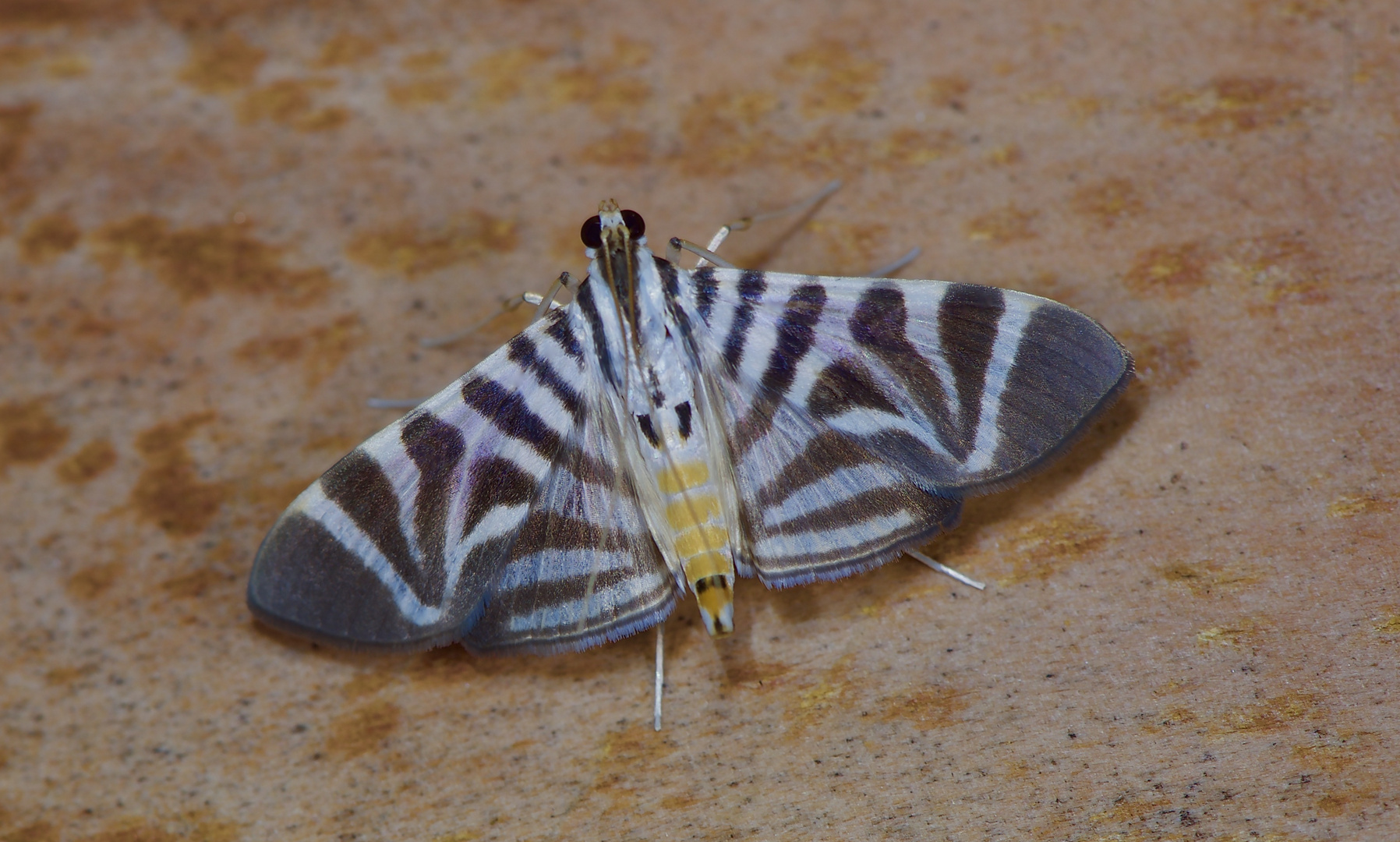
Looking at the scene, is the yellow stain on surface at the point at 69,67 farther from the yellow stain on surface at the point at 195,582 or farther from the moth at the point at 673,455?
the moth at the point at 673,455

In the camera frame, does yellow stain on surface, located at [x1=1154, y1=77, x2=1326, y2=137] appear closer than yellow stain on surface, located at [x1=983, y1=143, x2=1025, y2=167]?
Yes

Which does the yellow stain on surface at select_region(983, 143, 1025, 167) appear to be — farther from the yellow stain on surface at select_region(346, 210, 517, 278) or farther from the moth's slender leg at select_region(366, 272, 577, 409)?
the yellow stain on surface at select_region(346, 210, 517, 278)

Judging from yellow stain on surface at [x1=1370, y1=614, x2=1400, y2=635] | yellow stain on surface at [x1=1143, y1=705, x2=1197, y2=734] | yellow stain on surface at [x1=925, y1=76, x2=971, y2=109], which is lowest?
yellow stain on surface at [x1=1143, y1=705, x2=1197, y2=734]

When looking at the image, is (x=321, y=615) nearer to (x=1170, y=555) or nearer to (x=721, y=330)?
(x=721, y=330)

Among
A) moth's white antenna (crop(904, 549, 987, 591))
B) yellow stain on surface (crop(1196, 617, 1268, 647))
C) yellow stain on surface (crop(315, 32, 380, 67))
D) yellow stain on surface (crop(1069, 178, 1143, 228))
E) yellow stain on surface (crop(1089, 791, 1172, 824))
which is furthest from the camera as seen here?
yellow stain on surface (crop(315, 32, 380, 67))

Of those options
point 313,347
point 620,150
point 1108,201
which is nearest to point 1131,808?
point 1108,201

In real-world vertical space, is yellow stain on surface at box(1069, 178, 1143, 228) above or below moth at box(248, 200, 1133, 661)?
above

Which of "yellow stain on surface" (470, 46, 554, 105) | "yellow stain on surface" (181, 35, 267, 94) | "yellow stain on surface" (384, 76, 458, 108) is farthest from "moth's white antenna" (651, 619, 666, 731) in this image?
"yellow stain on surface" (181, 35, 267, 94)

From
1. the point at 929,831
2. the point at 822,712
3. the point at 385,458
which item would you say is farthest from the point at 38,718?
Result: the point at 929,831
